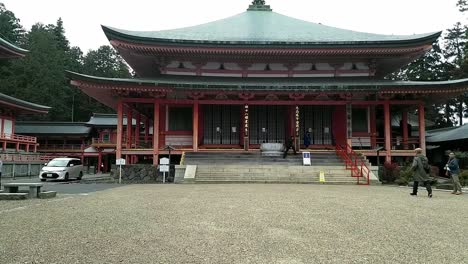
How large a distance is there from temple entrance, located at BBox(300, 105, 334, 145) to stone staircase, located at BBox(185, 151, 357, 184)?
3052 mm

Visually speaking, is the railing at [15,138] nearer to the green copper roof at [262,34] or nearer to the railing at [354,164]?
the green copper roof at [262,34]

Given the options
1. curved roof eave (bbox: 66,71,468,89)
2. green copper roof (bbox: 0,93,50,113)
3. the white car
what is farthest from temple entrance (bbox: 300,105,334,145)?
green copper roof (bbox: 0,93,50,113)

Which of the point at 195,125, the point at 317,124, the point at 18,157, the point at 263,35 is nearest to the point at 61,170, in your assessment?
the point at 195,125

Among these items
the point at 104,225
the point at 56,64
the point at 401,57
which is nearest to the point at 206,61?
the point at 401,57

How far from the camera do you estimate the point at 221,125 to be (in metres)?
23.2

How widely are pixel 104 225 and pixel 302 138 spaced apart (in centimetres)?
1836

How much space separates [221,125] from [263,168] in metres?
6.09

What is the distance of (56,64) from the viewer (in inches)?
2248

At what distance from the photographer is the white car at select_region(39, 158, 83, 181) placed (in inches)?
871

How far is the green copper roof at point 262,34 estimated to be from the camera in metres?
21.0

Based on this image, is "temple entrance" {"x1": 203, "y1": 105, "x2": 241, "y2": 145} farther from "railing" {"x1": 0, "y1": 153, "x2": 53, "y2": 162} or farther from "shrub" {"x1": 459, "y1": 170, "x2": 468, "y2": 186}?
"railing" {"x1": 0, "y1": 153, "x2": 53, "y2": 162}

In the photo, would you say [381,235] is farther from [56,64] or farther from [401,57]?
[56,64]

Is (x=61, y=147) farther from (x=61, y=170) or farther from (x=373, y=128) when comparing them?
(x=373, y=128)

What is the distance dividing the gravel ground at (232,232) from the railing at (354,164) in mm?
8101
